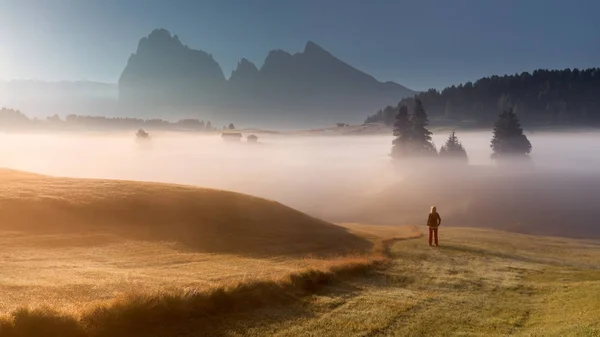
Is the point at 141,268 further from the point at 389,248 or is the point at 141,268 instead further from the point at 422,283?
the point at 389,248

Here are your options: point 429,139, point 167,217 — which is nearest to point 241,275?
point 167,217

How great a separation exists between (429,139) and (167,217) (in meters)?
99.7

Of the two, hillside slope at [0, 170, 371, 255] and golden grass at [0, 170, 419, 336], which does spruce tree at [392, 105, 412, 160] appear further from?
hillside slope at [0, 170, 371, 255]

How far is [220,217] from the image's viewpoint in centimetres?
3844

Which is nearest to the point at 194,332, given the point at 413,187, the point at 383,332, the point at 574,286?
the point at 383,332

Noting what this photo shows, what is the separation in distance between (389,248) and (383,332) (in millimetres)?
20147

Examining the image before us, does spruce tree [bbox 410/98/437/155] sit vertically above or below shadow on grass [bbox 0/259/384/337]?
above

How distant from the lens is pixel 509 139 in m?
128

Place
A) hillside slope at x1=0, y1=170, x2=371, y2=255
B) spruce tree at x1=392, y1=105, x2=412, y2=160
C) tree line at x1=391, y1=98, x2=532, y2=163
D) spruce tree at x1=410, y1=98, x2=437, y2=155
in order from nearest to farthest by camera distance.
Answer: hillside slope at x1=0, y1=170, x2=371, y2=255 → spruce tree at x1=410, y1=98, x2=437, y2=155 → tree line at x1=391, y1=98, x2=532, y2=163 → spruce tree at x1=392, y1=105, x2=412, y2=160

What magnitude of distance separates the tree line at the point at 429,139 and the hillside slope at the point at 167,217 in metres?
82.5

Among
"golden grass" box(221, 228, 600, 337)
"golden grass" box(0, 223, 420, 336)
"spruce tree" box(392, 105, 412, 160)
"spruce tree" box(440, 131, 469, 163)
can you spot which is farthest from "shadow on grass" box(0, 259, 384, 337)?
"spruce tree" box(440, 131, 469, 163)

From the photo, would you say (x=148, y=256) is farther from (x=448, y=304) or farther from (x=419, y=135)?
(x=419, y=135)

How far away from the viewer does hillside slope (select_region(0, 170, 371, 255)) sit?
3139 centimetres

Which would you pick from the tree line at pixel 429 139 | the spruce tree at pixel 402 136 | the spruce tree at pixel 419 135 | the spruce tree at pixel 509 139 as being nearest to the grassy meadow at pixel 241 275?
the spruce tree at pixel 419 135
